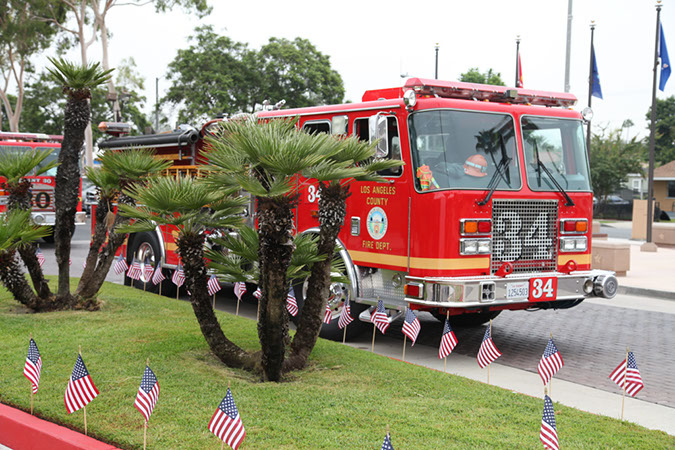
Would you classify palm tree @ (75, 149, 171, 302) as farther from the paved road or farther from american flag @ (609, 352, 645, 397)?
american flag @ (609, 352, 645, 397)

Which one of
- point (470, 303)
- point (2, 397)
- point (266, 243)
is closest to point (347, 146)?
point (266, 243)

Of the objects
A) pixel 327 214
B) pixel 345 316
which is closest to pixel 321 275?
pixel 327 214

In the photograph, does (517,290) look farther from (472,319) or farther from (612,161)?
(612,161)

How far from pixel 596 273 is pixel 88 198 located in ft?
108

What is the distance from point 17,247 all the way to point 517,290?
5.85 m

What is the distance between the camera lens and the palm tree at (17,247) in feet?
27.2

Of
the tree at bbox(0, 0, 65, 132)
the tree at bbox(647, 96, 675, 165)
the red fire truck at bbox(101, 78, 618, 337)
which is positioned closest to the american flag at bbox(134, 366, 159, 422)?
the red fire truck at bbox(101, 78, 618, 337)

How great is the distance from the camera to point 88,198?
37469 mm

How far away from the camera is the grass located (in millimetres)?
4926

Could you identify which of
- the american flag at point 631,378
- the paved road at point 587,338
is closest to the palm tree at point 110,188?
the paved road at point 587,338

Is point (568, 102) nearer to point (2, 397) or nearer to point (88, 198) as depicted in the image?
point (2, 397)

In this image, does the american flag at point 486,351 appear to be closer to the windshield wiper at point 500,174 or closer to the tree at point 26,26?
the windshield wiper at point 500,174

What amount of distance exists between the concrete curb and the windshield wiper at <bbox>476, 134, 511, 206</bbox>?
4.64m

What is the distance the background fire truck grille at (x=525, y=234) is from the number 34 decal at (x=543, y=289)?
0.23 meters
